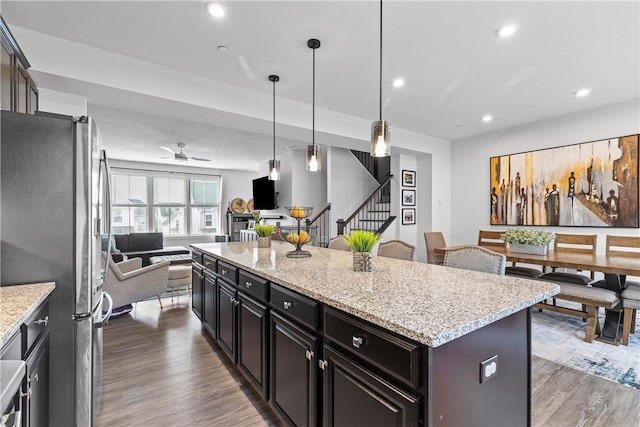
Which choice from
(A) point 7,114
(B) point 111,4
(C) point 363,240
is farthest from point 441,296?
(B) point 111,4

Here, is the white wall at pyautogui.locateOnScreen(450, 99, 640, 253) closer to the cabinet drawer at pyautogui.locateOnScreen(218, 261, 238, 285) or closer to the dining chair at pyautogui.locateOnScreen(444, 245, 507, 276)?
the dining chair at pyautogui.locateOnScreen(444, 245, 507, 276)

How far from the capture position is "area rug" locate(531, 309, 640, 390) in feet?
7.95

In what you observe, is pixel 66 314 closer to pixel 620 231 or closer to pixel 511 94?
pixel 511 94

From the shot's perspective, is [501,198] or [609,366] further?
[501,198]

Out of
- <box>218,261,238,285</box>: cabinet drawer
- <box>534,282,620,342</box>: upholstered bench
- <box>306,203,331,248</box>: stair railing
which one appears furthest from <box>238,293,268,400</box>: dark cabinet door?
<box>306,203,331,248</box>: stair railing

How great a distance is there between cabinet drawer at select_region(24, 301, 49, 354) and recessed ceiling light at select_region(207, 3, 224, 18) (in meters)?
2.14

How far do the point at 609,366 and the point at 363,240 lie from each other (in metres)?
2.47

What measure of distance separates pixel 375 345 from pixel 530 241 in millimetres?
3418

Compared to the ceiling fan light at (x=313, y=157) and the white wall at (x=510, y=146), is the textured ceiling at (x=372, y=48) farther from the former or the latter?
the ceiling fan light at (x=313, y=157)

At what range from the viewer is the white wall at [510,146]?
4.12 meters

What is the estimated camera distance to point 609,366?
2.51 meters

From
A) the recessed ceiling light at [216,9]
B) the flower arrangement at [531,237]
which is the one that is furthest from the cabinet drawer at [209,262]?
the flower arrangement at [531,237]

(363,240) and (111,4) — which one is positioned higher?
(111,4)

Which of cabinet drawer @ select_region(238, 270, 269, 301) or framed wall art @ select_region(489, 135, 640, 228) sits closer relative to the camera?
cabinet drawer @ select_region(238, 270, 269, 301)
